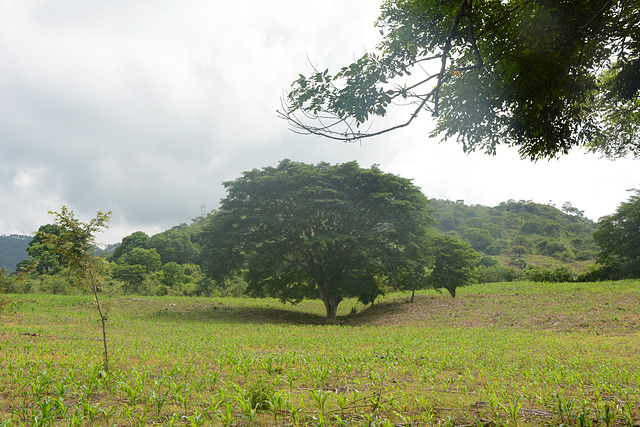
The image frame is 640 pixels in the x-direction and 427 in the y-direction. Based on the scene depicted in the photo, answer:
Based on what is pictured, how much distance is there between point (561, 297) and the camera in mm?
21797

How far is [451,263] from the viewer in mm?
25078

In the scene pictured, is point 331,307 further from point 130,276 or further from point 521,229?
point 521,229

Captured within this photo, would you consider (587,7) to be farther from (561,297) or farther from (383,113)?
(561,297)

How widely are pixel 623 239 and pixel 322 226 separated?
3839 centimetres

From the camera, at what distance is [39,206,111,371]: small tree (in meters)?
6.86

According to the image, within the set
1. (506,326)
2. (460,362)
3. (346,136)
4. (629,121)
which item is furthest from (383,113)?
(506,326)

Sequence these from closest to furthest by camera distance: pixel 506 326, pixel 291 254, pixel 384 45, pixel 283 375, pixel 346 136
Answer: pixel 346 136 < pixel 384 45 < pixel 283 375 < pixel 506 326 < pixel 291 254

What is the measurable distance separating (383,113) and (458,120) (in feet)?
5.53

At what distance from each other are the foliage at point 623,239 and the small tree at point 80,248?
47.2 metres

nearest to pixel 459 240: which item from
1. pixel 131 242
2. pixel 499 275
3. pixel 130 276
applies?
pixel 499 275

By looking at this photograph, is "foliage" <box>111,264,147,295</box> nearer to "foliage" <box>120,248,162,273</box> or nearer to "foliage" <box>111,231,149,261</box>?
"foliage" <box>120,248,162,273</box>

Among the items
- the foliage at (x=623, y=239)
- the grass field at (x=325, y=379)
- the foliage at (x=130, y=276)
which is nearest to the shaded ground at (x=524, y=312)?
the grass field at (x=325, y=379)

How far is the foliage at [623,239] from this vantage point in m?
36.2

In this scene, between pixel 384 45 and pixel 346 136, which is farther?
pixel 384 45
